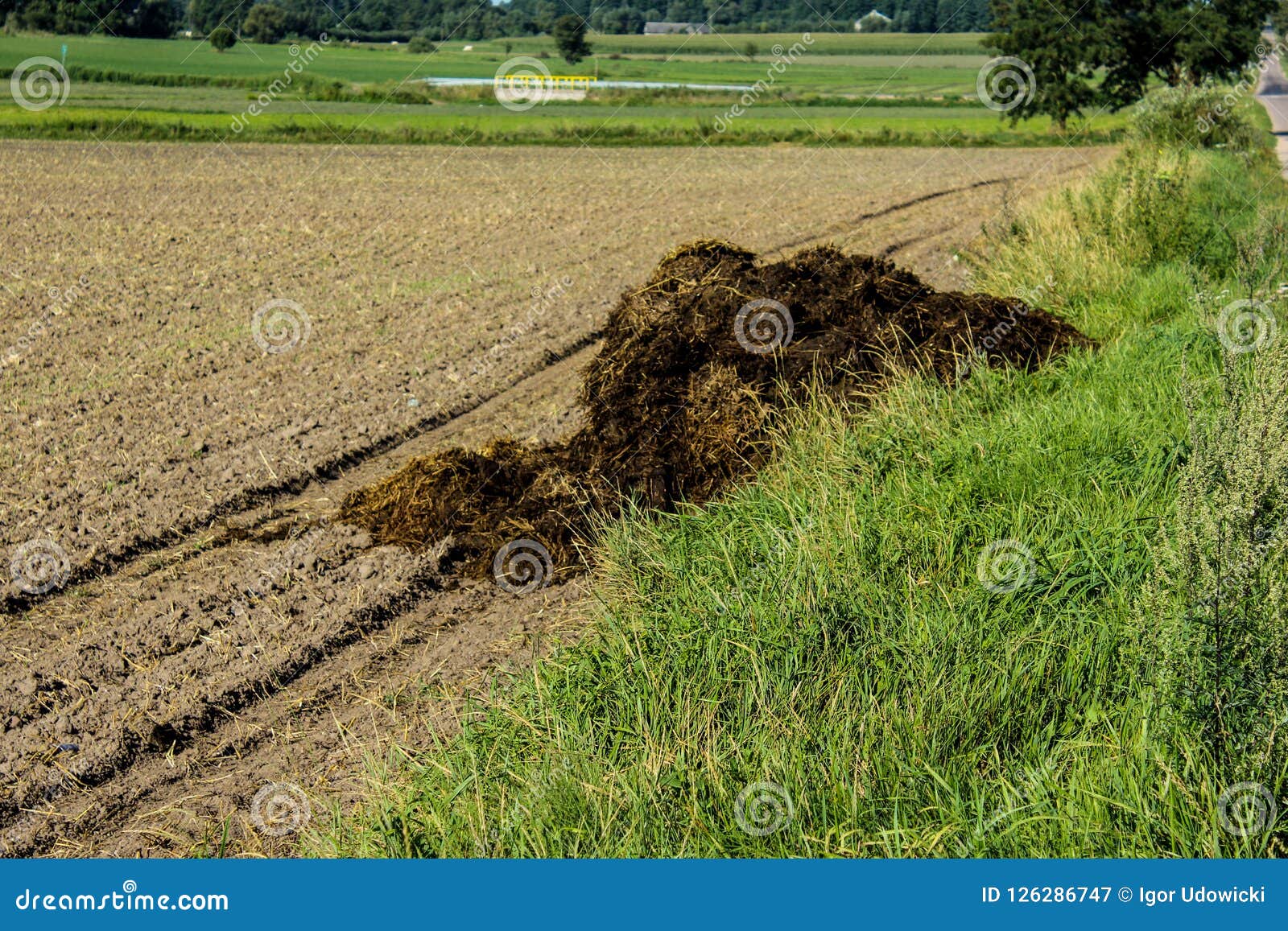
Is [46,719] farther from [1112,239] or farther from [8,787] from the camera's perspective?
[1112,239]

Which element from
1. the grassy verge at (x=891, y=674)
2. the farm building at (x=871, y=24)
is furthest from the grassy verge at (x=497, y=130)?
the farm building at (x=871, y=24)

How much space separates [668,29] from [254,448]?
106687mm

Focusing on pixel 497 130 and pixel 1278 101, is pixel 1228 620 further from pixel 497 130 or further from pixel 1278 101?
pixel 1278 101

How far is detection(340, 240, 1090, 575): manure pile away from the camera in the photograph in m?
7.04

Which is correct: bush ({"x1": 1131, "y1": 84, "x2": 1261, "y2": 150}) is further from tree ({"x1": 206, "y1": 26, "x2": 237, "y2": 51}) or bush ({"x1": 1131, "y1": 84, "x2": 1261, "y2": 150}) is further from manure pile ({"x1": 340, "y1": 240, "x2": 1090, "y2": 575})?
tree ({"x1": 206, "y1": 26, "x2": 237, "y2": 51})

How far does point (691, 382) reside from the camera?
7.73m

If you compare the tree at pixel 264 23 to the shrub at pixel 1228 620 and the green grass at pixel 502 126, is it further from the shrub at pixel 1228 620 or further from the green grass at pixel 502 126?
the shrub at pixel 1228 620

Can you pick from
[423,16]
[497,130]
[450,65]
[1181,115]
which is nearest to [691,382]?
[1181,115]

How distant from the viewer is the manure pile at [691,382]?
7.04 m

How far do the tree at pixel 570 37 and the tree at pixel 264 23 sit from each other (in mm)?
18192

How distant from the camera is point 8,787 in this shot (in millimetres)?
4703

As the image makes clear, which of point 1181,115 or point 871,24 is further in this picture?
point 871,24

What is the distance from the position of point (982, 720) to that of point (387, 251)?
14.3 metres

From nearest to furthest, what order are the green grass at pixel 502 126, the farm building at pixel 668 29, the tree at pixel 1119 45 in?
the green grass at pixel 502 126, the tree at pixel 1119 45, the farm building at pixel 668 29
